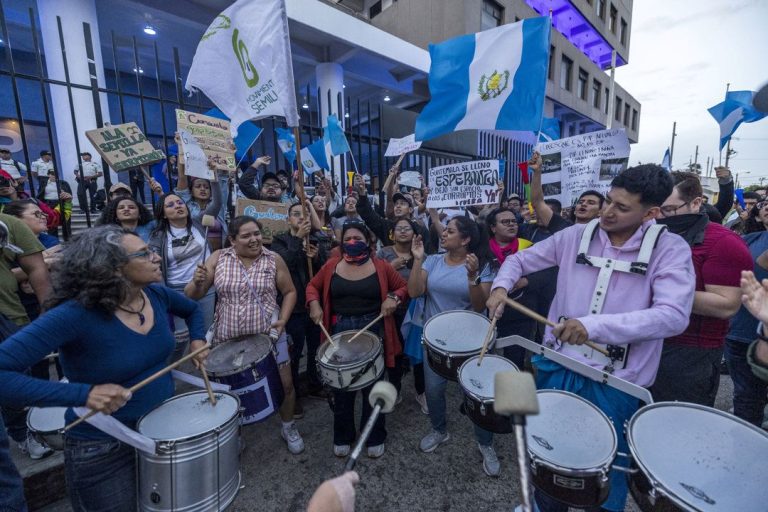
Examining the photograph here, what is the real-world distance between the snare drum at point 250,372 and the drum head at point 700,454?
2410 millimetres

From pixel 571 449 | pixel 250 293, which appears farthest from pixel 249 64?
pixel 571 449

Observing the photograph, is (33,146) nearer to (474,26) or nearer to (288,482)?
(288,482)

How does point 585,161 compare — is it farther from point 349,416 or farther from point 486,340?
point 349,416

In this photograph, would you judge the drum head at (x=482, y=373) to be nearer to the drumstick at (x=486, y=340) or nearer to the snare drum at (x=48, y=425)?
the drumstick at (x=486, y=340)

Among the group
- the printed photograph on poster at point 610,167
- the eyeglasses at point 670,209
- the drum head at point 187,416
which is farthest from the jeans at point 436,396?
the printed photograph on poster at point 610,167

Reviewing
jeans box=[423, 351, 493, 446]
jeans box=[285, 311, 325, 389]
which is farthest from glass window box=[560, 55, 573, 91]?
jeans box=[423, 351, 493, 446]

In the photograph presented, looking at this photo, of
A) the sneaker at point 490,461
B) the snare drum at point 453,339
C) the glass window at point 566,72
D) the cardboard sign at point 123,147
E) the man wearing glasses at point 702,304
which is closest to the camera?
A: the man wearing glasses at point 702,304

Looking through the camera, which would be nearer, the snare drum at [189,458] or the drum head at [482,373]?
the snare drum at [189,458]

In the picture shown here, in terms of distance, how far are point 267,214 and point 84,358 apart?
2849 mm

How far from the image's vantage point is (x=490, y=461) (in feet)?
10.1

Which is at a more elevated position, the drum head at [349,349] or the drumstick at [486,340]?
the drumstick at [486,340]

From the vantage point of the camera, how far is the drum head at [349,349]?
2.95 m

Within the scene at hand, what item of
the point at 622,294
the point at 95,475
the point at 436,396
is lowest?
the point at 436,396

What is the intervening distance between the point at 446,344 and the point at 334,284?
1.25m
